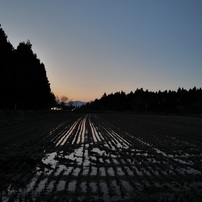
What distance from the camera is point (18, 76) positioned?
39281 millimetres

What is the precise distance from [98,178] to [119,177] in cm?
56

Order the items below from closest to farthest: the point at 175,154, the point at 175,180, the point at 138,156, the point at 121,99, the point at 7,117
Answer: the point at 175,180, the point at 138,156, the point at 175,154, the point at 7,117, the point at 121,99

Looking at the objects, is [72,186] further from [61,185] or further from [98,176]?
[98,176]

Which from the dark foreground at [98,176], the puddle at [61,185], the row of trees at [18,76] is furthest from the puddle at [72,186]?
the row of trees at [18,76]

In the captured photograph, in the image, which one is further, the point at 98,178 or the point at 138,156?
the point at 138,156

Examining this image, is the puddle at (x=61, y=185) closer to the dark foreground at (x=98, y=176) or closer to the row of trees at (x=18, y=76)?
the dark foreground at (x=98, y=176)

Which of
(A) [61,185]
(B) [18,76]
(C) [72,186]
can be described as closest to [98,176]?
(C) [72,186]

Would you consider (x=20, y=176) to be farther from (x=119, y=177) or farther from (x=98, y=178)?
(x=119, y=177)

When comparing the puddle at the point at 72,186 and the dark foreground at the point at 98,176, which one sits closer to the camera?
the dark foreground at the point at 98,176

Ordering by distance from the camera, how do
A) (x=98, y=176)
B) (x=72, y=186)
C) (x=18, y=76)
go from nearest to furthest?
(x=72, y=186) < (x=98, y=176) < (x=18, y=76)

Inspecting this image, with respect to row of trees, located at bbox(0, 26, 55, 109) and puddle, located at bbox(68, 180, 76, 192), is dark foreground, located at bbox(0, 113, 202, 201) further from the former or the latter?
row of trees, located at bbox(0, 26, 55, 109)

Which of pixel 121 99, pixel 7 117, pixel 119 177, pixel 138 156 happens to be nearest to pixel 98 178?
pixel 119 177

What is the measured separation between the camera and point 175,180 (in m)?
6.47

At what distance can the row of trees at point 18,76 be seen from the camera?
3306 centimetres
